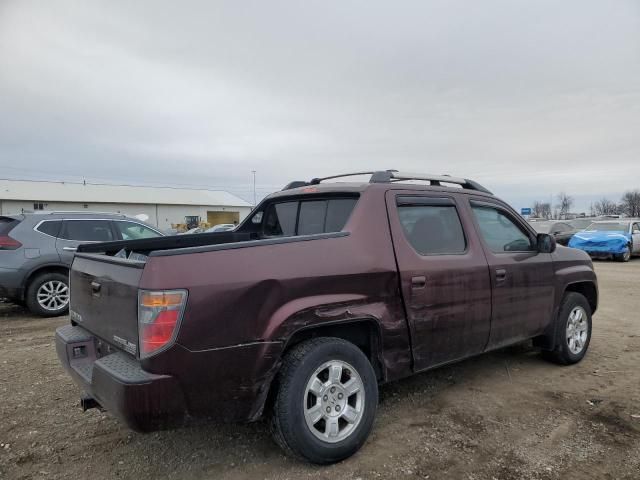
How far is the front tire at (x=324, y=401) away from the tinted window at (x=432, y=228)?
0.99 m

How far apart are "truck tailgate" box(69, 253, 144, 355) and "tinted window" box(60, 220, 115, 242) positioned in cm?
474

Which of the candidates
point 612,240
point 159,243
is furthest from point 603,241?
point 159,243

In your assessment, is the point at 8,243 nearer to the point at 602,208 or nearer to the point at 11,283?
the point at 11,283

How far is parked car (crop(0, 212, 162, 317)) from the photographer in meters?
7.05

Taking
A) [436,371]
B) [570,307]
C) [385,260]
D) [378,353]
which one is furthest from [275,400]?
[570,307]

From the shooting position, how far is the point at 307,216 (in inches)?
156

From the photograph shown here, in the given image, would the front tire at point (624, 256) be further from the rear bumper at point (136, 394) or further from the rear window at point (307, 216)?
the rear bumper at point (136, 394)

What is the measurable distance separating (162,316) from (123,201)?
53936 millimetres

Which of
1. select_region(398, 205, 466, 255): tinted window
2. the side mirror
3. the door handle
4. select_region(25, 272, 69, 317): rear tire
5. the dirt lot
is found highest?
select_region(398, 205, 466, 255): tinted window

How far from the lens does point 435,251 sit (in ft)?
11.7

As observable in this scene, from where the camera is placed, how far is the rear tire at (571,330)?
4676 millimetres

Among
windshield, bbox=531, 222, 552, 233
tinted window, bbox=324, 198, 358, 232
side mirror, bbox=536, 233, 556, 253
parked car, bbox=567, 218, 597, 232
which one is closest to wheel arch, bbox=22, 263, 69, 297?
tinted window, bbox=324, 198, 358, 232

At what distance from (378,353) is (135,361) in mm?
1553

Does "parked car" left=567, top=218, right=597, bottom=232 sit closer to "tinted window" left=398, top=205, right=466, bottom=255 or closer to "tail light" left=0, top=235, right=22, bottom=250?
"tinted window" left=398, top=205, right=466, bottom=255
